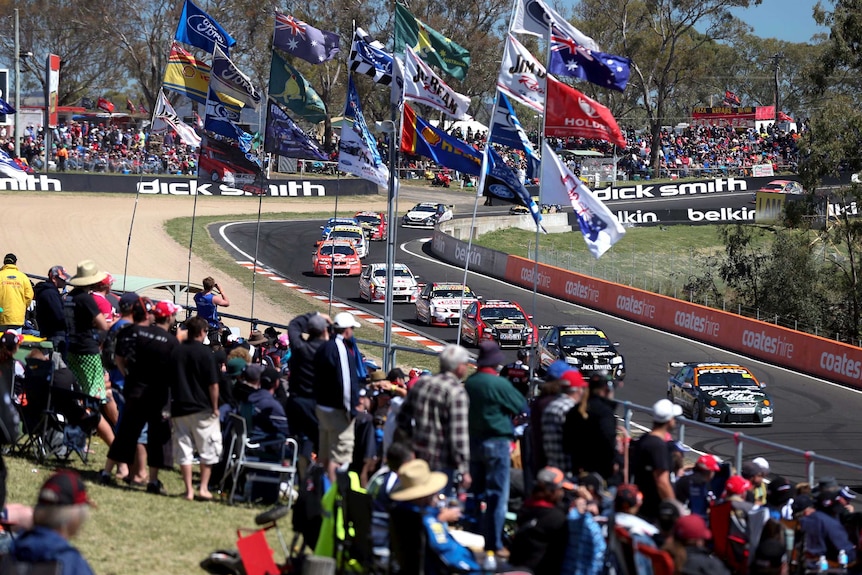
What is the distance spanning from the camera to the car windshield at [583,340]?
27969 mm

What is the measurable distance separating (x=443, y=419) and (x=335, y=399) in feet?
5.92

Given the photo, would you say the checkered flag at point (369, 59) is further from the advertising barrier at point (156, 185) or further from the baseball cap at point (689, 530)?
the advertising barrier at point (156, 185)

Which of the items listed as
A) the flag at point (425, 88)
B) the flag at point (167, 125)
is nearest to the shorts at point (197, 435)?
the flag at point (425, 88)

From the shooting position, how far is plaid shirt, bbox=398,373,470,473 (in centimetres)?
847

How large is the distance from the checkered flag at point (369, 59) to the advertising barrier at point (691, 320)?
8.46m

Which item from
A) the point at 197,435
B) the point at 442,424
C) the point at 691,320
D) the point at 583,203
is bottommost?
the point at 691,320

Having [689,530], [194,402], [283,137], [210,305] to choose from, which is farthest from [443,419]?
[283,137]

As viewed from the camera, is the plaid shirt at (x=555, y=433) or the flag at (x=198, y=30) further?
the flag at (x=198, y=30)

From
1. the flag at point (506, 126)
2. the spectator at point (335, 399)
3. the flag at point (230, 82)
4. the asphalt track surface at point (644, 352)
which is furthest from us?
the asphalt track surface at point (644, 352)

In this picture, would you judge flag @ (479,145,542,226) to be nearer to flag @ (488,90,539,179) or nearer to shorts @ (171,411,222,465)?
flag @ (488,90,539,179)

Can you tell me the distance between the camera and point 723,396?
2352 centimetres

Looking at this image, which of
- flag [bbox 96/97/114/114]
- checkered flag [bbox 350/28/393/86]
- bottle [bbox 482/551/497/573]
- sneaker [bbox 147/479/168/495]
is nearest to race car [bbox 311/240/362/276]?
checkered flag [bbox 350/28/393/86]

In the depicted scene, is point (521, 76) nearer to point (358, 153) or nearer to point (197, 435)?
point (358, 153)

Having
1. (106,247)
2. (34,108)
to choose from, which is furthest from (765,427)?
(34,108)
